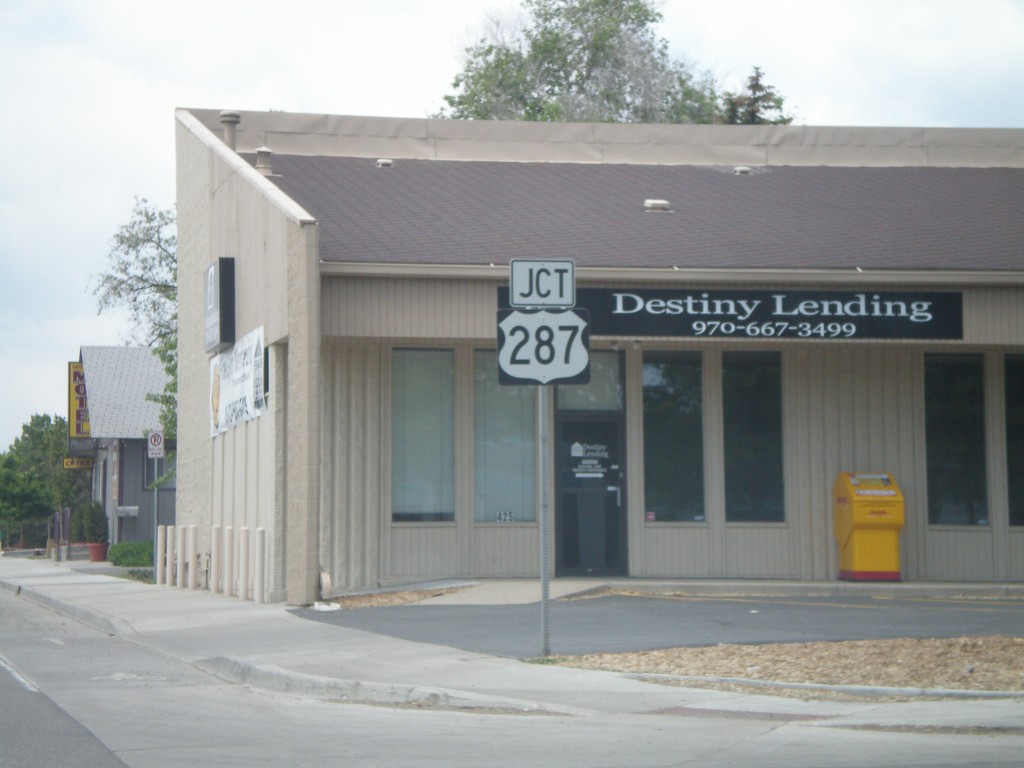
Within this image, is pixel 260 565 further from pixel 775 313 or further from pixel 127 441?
pixel 127 441

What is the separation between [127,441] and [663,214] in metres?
29.6

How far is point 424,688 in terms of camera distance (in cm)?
1034

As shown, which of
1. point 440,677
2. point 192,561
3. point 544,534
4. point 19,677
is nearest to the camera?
Answer: point 440,677

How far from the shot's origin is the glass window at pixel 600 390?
64.3ft

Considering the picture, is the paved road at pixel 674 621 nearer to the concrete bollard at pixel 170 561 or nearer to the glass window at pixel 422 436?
the glass window at pixel 422 436

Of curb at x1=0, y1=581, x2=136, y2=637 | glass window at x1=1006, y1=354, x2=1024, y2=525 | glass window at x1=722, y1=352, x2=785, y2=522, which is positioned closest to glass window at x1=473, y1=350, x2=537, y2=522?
glass window at x1=722, y1=352, x2=785, y2=522

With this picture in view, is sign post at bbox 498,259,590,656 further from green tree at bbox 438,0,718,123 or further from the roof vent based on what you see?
green tree at bbox 438,0,718,123

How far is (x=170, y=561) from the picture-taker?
80.8 ft

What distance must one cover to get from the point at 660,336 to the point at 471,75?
29.1 m

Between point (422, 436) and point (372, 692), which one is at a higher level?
point (422, 436)

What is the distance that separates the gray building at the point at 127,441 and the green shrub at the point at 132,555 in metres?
5.04

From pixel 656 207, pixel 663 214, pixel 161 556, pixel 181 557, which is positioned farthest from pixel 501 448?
pixel 161 556

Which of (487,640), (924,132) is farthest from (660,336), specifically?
(924,132)

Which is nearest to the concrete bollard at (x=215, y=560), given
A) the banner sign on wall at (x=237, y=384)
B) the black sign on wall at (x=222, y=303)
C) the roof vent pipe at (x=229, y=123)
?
the banner sign on wall at (x=237, y=384)
